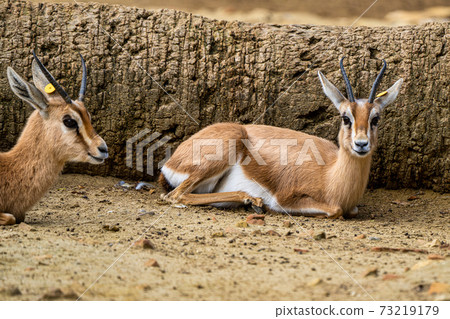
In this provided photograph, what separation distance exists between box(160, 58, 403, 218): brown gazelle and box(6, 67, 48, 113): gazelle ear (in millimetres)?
2278

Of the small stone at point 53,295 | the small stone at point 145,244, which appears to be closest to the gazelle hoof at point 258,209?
the small stone at point 145,244

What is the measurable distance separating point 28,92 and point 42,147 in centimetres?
57

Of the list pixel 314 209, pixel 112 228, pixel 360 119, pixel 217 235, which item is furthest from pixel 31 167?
pixel 360 119

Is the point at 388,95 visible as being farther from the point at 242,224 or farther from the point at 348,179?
the point at 242,224

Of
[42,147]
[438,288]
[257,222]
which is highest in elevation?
[42,147]

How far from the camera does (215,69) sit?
817 cm

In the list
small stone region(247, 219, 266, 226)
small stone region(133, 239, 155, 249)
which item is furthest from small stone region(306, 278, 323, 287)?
small stone region(247, 219, 266, 226)

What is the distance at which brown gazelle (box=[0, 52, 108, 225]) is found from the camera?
18.7 ft

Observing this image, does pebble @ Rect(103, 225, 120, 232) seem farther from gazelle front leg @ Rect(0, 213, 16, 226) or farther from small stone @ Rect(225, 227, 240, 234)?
small stone @ Rect(225, 227, 240, 234)

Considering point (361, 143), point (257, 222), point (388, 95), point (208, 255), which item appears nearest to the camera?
point (208, 255)

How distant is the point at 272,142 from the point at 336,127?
1086 millimetres

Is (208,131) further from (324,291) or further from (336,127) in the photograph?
(324,291)

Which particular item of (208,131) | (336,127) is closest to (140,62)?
(208,131)

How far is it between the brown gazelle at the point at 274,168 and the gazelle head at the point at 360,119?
0.01 meters
